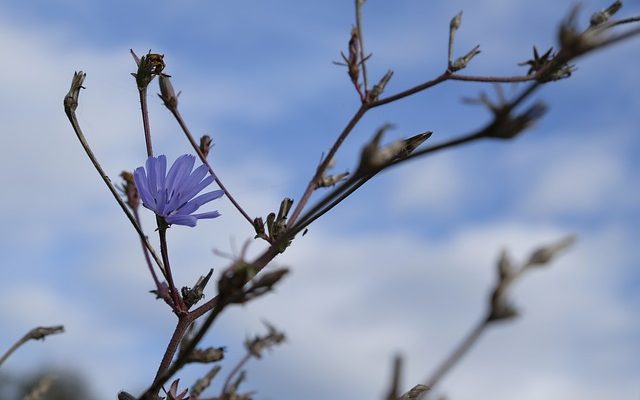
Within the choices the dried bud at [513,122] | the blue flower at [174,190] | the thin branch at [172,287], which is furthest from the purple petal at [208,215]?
the dried bud at [513,122]

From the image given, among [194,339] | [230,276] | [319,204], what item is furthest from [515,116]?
[194,339]

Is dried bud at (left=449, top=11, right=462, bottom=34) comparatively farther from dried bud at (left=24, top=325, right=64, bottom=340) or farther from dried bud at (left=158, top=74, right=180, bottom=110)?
dried bud at (left=24, top=325, right=64, bottom=340)

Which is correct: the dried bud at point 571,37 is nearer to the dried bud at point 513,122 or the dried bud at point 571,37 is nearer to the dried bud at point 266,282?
the dried bud at point 513,122

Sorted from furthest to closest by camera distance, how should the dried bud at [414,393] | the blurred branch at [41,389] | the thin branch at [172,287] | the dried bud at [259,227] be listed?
1. the blurred branch at [41,389]
2. the dried bud at [259,227]
3. the thin branch at [172,287]
4. the dried bud at [414,393]

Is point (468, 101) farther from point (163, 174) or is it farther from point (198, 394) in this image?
point (163, 174)

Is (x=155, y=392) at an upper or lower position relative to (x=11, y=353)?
lower

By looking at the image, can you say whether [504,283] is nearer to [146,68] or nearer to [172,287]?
[172,287]

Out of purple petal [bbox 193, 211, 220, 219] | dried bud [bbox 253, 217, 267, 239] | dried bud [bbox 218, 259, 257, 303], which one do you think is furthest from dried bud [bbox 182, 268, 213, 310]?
dried bud [bbox 218, 259, 257, 303]
